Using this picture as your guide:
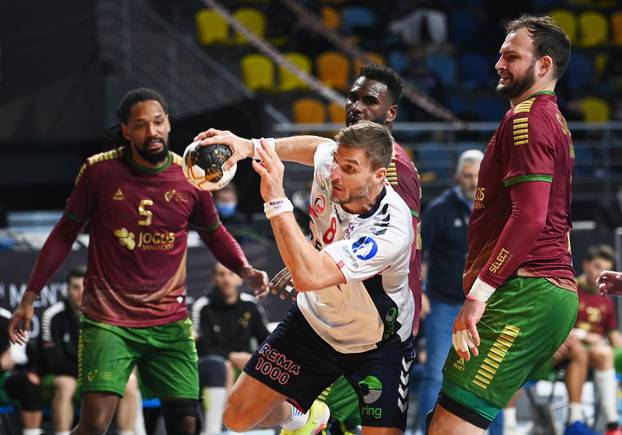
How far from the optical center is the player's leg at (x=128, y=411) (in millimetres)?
7473

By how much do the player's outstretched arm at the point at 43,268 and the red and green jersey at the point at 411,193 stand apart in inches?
68.8

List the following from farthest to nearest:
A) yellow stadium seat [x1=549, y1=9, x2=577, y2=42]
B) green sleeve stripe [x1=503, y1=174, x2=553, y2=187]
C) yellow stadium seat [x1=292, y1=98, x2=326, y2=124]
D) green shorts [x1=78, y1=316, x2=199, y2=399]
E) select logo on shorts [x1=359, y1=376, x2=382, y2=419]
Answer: yellow stadium seat [x1=549, y1=9, x2=577, y2=42] → yellow stadium seat [x1=292, y1=98, x2=326, y2=124] → green shorts [x1=78, y1=316, x2=199, y2=399] → select logo on shorts [x1=359, y1=376, x2=382, y2=419] → green sleeve stripe [x1=503, y1=174, x2=553, y2=187]

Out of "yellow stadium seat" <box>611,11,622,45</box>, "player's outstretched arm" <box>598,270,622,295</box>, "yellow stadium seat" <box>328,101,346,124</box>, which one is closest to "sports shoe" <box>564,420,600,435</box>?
"player's outstretched arm" <box>598,270,622,295</box>

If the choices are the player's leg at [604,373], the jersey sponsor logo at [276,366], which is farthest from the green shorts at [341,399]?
the player's leg at [604,373]

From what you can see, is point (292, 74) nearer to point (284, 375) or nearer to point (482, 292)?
point (284, 375)

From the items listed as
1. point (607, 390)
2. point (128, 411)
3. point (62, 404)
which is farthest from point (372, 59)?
point (62, 404)

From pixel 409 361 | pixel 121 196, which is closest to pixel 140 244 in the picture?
pixel 121 196

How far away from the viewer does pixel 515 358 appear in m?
4.44

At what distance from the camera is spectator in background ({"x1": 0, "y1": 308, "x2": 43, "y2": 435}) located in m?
7.48

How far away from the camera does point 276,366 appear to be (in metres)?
4.86

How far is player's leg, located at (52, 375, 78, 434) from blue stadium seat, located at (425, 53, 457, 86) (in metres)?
9.70

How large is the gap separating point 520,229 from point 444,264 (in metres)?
3.24

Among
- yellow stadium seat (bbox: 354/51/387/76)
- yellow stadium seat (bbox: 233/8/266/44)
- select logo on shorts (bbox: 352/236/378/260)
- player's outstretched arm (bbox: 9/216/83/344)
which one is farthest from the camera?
yellow stadium seat (bbox: 354/51/387/76)

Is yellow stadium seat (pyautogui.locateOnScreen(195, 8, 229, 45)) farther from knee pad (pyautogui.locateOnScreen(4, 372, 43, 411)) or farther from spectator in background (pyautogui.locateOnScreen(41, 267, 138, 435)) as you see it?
knee pad (pyautogui.locateOnScreen(4, 372, 43, 411))
